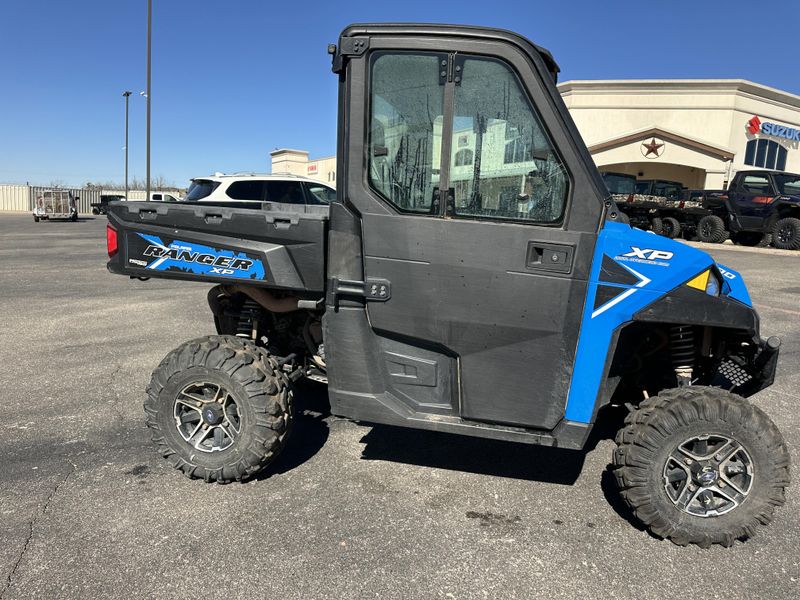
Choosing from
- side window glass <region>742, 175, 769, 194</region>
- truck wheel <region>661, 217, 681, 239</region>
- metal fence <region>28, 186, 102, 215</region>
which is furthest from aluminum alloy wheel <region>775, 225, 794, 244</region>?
metal fence <region>28, 186, 102, 215</region>

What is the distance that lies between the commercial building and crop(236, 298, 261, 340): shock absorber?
29.2 meters

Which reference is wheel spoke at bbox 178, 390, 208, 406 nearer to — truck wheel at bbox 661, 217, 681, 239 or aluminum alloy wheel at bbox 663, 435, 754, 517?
aluminum alloy wheel at bbox 663, 435, 754, 517

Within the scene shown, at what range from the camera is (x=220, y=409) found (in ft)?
11.1

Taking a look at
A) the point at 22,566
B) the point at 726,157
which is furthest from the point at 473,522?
the point at 726,157

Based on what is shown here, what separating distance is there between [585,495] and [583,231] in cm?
163

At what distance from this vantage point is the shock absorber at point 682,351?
10.6 ft

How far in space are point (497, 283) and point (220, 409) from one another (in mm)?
1765

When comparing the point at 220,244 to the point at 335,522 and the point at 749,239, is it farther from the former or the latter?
the point at 749,239

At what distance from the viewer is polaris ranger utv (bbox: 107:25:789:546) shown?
9.20 feet

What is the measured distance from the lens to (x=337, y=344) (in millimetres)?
3168

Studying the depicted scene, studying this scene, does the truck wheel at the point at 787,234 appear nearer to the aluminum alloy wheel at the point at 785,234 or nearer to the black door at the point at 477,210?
A: the aluminum alloy wheel at the point at 785,234

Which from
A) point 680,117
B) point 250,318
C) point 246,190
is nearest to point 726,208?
point 680,117

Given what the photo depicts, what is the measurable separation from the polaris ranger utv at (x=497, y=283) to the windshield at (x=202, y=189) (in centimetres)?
913

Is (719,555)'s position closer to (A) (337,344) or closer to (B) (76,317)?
(A) (337,344)
